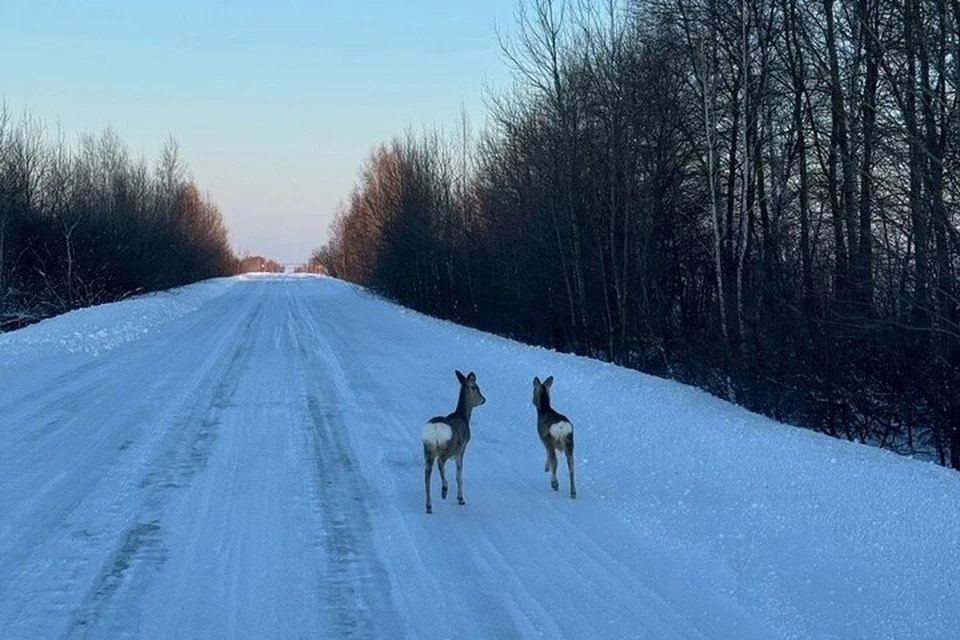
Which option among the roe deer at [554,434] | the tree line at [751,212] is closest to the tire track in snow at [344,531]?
the roe deer at [554,434]

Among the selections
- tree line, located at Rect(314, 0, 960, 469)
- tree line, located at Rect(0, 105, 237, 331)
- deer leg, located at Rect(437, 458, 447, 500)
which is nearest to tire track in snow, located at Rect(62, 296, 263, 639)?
deer leg, located at Rect(437, 458, 447, 500)

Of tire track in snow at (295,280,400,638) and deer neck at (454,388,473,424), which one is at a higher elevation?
deer neck at (454,388,473,424)

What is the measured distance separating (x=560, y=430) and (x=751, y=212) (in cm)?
1406

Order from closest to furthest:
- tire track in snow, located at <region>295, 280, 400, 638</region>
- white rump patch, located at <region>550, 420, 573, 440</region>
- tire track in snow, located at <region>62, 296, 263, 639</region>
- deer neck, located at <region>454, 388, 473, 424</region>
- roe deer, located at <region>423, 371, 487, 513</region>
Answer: tire track in snow, located at <region>62, 296, 263, 639</region> < tire track in snow, located at <region>295, 280, 400, 638</region> < roe deer, located at <region>423, 371, 487, 513</region> < white rump patch, located at <region>550, 420, 573, 440</region> < deer neck, located at <region>454, 388, 473, 424</region>

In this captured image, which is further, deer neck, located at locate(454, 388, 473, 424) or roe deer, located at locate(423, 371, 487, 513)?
deer neck, located at locate(454, 388, 473, 424)

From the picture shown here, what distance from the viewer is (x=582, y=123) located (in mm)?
26500

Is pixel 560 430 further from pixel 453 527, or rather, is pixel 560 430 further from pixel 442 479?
pixel 453 527

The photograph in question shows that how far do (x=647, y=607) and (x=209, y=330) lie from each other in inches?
1073

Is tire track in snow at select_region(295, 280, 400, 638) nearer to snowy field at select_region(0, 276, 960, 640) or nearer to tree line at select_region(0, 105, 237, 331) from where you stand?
snowy field at select_region(0, 276, 960, 640)

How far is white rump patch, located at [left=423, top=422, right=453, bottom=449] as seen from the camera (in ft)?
26.9

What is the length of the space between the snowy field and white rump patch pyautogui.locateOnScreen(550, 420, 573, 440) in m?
0.60

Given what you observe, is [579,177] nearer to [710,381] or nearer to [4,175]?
[710,381]

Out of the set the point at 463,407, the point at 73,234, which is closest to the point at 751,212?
the point at 463,407

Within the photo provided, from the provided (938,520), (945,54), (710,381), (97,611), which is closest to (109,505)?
(97,611)
